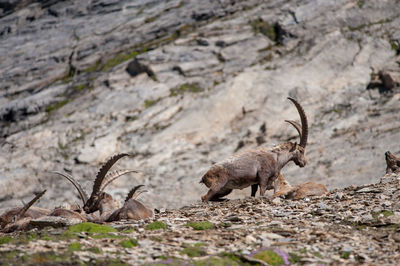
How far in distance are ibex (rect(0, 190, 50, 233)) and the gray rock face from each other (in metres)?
17.4

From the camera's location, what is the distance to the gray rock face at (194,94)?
3431 centimetres

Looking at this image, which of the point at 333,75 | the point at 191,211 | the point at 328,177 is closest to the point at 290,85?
the point at 333,75

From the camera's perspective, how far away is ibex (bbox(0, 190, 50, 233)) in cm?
1209

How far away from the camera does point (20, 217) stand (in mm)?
12992

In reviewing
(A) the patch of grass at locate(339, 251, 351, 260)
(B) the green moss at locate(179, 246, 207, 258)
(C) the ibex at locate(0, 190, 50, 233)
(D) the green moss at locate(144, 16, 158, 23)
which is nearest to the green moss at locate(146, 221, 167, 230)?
(B) the green moss at locate(179, 246, 207, 258)

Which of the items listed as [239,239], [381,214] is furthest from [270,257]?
[381,214]

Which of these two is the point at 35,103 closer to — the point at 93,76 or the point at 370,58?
the point at 93,76

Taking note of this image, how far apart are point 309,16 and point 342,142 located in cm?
1685

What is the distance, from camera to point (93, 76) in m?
45.2

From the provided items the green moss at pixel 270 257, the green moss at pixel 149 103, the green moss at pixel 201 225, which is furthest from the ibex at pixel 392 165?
the green moss at pixel 149 103

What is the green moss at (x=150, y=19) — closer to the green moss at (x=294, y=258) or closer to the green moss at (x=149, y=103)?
the green moss at (x=149, y=103)

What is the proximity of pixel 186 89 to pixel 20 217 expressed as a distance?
95.6 feet

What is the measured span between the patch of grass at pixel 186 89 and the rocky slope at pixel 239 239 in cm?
2963

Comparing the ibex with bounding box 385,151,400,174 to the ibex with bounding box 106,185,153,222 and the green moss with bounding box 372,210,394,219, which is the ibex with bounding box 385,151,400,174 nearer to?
the green moss with bounding box 372,210,394,219
